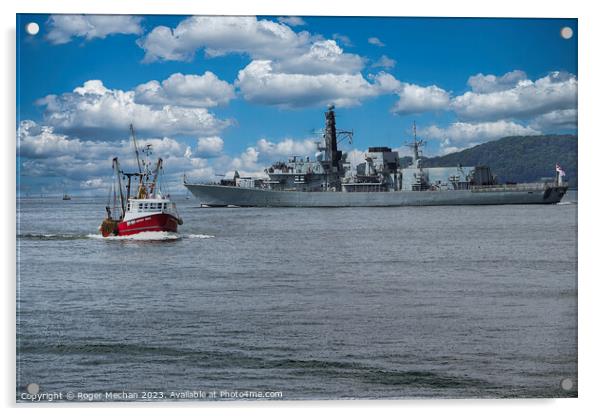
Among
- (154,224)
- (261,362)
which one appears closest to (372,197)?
(154,224)

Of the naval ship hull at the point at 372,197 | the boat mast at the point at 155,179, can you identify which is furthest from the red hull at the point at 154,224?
the boat mast at the point at 155,179

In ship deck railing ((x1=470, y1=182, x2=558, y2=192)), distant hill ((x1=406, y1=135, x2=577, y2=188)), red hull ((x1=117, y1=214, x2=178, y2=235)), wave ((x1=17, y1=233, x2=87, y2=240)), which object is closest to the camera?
wave ((x1=17, y1=233, x2=87, y2=240))

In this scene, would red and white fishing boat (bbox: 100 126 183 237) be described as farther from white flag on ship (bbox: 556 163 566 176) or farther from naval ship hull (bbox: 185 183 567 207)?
white flag on ship (bbox: 556 163 566 176)

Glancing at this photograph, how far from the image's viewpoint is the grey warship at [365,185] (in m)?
10.4

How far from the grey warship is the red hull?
0.62 m

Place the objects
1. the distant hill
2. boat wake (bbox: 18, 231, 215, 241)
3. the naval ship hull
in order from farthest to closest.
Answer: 1. the naval ship hull
2. boat wake (bbox: 18, 231, 215, 241)
3. the distant hill

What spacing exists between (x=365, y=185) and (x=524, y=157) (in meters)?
8.48

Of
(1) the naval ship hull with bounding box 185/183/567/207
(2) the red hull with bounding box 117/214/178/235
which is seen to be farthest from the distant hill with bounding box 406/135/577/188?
(2) the red hull with bounding box 117/214/178/235

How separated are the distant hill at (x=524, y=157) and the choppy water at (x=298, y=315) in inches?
24.3

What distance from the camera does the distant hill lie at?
7.84m

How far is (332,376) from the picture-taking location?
6.78m

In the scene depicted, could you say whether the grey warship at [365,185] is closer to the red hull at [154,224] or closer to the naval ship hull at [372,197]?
the naval ship hull at [372,197]

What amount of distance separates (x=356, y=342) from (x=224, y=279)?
7.43 feet

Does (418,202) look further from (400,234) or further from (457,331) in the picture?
(457,331)
